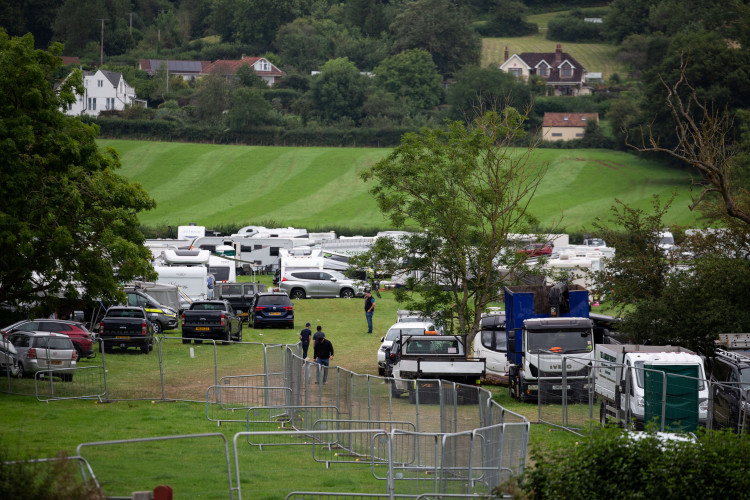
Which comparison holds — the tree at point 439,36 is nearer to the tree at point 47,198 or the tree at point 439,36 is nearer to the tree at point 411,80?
the tree at point 411,80

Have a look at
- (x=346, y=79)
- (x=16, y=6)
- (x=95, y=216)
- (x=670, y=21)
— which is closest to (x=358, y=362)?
(x=95, y=216)

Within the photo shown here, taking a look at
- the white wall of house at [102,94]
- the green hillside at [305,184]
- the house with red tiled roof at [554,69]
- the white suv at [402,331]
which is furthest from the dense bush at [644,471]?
the house with red tiled roof at [554,69]

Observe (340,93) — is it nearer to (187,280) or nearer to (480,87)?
(480,87)

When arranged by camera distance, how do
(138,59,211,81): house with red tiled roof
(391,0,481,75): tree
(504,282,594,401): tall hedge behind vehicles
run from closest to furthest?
(504,282,594,401): tall hedge behind vehicles → (391,0,481,75): tree → (138,59,211,81): house with red tiled roof

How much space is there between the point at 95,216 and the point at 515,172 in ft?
40.5

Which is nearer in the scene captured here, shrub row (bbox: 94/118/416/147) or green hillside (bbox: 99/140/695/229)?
green hillside (bbox: 99/140/695/229)

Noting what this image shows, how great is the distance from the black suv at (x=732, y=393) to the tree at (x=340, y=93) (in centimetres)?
11282

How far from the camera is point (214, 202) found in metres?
95.7

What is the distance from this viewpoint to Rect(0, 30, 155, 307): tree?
2094 cm

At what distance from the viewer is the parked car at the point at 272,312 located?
3462cm

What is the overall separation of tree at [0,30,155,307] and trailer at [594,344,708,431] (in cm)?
1147

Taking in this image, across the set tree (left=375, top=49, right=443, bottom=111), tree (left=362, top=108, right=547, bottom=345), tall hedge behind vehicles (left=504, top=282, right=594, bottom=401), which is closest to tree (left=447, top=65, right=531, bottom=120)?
tree (left=375, top=49, right=443, bottom=111)

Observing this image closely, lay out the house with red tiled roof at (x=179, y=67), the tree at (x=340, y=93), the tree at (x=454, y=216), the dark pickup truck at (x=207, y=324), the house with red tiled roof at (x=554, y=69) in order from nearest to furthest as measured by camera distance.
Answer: the tree at (x=454, y=216) → the dark pickup truck at (x=207, y=324) → the tree at (x=340, y=93) → the house with red tiled roof at (x=554, y=69) → the house with red tiled roof at (x=179, y=67)

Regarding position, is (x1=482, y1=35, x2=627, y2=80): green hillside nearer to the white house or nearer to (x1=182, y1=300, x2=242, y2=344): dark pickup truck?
the white house
